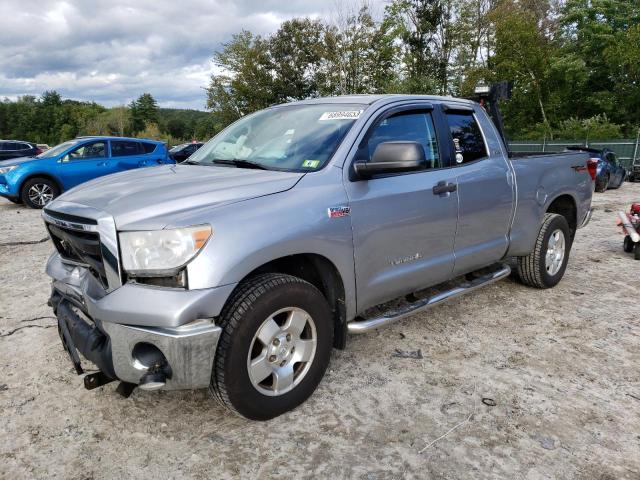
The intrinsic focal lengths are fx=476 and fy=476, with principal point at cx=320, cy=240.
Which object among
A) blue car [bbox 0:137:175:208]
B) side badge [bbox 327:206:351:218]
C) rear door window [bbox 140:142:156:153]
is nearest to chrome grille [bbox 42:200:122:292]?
side badge [bbox 327:206:351:218]

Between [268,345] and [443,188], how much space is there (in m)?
1.70

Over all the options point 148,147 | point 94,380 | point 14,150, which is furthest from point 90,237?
point 14,150

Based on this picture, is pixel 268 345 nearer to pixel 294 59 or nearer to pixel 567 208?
pixel 567 208

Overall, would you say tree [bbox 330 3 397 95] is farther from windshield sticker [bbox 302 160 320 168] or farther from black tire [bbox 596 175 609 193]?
windshield sticker [bbox 302 160 320 168]

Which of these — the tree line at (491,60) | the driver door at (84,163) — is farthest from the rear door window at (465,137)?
the tree line at (491,60)

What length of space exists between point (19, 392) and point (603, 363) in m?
3.78

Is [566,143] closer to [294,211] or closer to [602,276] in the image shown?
[602,276]

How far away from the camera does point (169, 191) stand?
2486 millimetres

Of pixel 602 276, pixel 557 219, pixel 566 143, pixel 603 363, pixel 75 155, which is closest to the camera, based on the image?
pixel 603 363

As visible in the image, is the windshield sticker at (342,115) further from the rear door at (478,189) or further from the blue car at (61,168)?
the blue car at (61,168)

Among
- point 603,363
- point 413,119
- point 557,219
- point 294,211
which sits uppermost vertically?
point 413,119

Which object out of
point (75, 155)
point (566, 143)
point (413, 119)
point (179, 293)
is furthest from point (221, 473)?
point (566, 143)

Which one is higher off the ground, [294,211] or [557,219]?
[294,211]

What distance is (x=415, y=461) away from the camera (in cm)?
227
